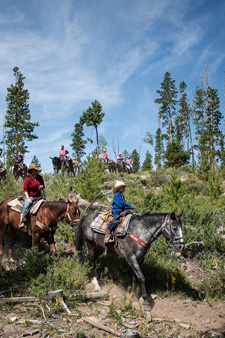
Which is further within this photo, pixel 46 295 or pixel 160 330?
pixel 46 295

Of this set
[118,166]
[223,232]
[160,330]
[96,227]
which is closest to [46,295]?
[96,227]

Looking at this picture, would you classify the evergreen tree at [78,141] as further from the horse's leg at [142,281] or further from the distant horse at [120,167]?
the horse's leg at [142,281]

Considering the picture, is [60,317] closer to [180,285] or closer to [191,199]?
[180,285]

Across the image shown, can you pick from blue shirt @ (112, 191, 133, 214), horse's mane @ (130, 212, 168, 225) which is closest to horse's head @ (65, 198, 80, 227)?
blue shirt @ (112, 191, 133, 214)

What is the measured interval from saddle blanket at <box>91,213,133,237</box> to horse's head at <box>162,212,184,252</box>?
3.18 ft

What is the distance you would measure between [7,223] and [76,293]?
11.8 ft

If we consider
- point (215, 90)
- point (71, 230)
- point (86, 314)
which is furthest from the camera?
point (215, 90)

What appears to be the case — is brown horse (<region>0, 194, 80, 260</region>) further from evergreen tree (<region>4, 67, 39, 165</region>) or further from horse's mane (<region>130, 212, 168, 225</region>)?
evergreen tree (<region>4, 67, 39, 165</region>)

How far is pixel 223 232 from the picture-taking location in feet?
32.9

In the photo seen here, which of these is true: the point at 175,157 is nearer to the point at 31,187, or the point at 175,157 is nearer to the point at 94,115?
the point at 94,115

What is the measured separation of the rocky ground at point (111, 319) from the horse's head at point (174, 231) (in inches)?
61.4

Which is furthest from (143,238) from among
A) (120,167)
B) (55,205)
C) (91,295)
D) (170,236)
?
(120,167)

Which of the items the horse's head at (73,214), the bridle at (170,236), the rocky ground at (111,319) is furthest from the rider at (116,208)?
the rocky ground at (111,319)

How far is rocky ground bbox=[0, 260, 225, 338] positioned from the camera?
503 centimetres
